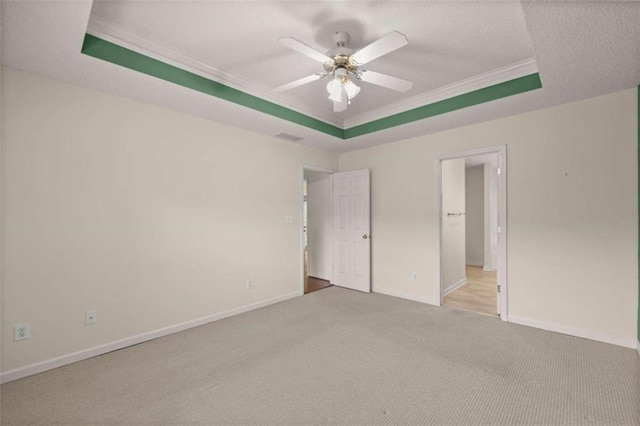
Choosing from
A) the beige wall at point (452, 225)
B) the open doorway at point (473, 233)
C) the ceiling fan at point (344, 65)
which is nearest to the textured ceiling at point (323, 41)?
the ceiling fan at point (344, 65)

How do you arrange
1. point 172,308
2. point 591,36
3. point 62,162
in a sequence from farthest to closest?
point 172,308 → point 62,162 → point 591,36

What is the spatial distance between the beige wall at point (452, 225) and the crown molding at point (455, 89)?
1.33 metres

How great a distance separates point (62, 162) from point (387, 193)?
12.5ft

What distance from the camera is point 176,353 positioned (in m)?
2.59

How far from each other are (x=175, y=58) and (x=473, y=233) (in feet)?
22.5

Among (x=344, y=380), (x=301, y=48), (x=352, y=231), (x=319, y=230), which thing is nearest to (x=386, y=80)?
(x=301, y=48)

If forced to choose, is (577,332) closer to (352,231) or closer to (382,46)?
(352,231)

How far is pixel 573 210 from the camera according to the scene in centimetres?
290

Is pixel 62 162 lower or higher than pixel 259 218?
higher

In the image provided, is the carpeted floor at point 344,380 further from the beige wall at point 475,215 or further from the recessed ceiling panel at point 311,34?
the beige wall at point 475,215

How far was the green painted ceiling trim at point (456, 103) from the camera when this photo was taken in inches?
105

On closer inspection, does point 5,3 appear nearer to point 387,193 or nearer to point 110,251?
point 110,251

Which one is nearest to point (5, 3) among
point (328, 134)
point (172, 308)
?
point (172, 308)

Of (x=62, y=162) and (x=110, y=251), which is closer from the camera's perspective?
(x=62, y=162)
